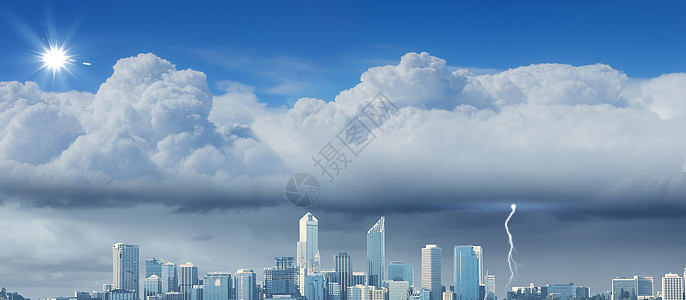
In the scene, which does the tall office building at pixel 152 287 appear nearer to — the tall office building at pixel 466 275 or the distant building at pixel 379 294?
the distant building at pixel 379 294

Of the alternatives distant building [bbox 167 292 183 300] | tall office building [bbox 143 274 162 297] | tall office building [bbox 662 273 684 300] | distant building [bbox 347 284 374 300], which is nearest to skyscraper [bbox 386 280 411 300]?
distant building [bbox 347 284 374 300]

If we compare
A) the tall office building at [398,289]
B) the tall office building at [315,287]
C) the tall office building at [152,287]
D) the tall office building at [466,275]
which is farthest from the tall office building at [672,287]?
the tall office building at [152,287]

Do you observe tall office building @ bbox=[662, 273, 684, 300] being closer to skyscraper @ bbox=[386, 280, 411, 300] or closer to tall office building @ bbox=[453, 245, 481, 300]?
tall office building @ bbox=[453, 245, 481, 300]

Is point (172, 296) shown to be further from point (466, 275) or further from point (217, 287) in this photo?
point (466, 275)

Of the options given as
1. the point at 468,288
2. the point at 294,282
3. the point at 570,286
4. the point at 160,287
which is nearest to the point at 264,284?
the point at 294,282

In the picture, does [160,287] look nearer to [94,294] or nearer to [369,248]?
[94,294]
